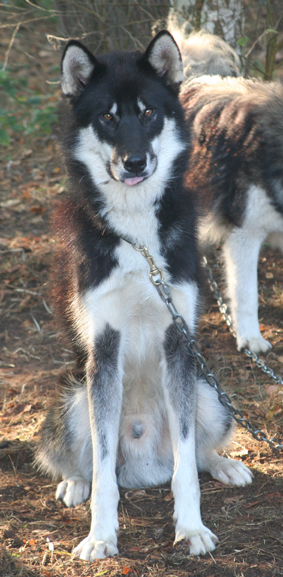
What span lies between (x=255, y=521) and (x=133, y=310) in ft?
3.85

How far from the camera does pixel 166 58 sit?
2869mm

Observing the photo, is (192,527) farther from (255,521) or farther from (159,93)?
(159,93)

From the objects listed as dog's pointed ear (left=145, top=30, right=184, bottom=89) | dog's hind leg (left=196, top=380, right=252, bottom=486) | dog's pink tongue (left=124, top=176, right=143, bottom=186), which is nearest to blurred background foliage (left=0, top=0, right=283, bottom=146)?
dog's pointed ear (left=145, top=30, right=184, bottom=89)

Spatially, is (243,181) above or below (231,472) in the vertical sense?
above

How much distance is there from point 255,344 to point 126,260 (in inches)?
Answer: 80.6

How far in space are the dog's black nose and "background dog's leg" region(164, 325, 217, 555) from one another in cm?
80

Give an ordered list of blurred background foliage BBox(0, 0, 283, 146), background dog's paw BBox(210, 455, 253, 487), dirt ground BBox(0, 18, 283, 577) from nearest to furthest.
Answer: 1. dirt ground BBox(0, 18, 283, 577)
2. background dog's paw BBox(210, 455, 253, 487)
3. blurred background foliage BBox(0, 0, 283, 146)

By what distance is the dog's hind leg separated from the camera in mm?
3090

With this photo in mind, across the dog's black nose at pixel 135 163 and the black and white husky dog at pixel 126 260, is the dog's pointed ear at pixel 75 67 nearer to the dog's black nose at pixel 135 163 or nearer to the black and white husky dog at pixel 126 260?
the black and white husky dog at pixel 126 260

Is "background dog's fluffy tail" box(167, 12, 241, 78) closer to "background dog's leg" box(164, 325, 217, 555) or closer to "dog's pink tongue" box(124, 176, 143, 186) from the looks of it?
"dog's pink tongue" box(124, 176, 143, 186)

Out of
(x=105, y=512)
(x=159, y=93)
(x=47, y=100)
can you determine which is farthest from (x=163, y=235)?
(x=47, y=100)

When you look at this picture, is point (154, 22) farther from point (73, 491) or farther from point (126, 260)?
point (73, 491)

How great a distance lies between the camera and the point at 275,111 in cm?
446

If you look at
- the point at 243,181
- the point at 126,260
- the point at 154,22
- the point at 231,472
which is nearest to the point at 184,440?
the point at 231,472
